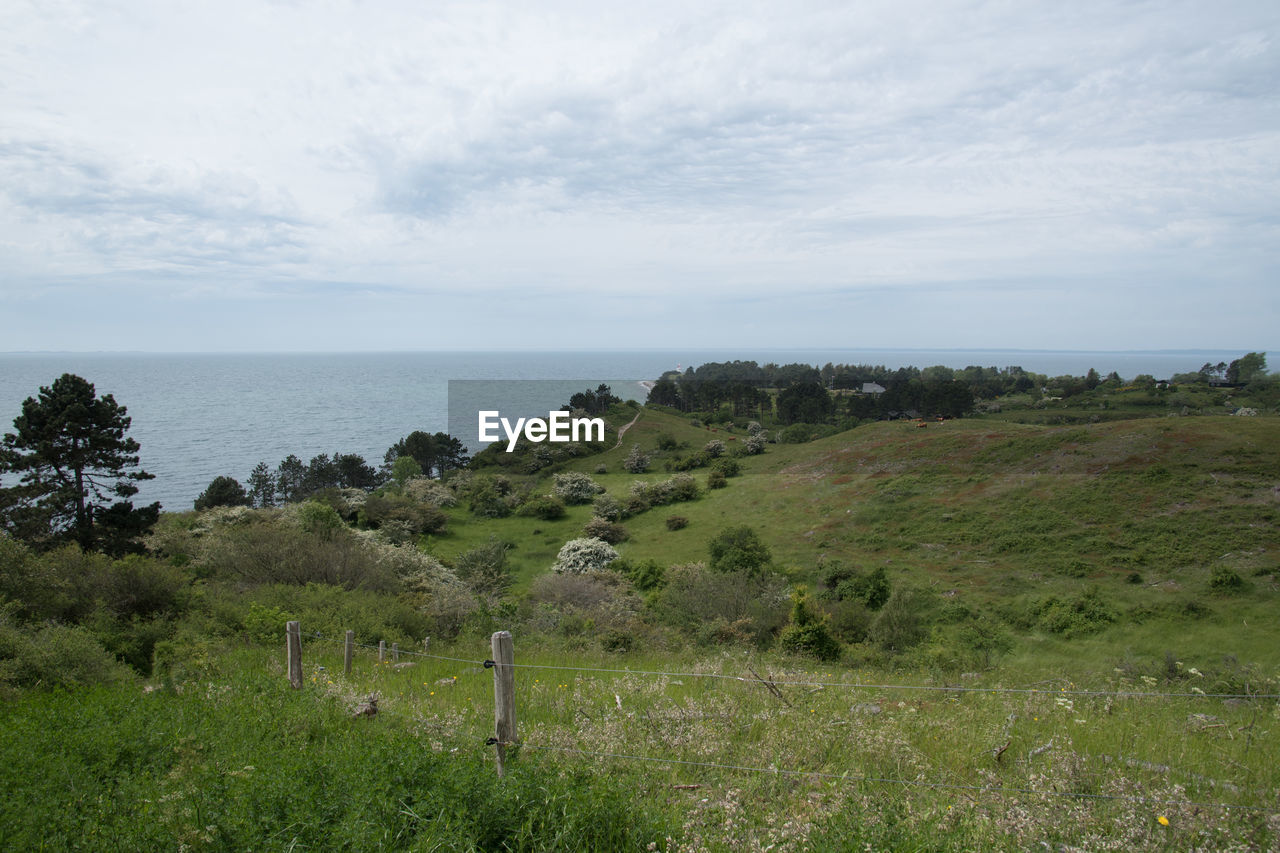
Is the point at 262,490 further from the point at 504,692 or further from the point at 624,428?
the point at 504,692

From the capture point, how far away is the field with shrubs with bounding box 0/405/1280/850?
13.5 ft

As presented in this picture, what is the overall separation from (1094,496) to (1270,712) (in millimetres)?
33270

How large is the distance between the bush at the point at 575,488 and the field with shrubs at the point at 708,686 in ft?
53.3

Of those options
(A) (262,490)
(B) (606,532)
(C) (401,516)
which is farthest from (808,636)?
(A) (262,490)

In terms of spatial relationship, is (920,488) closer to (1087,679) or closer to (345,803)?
(1087,679)

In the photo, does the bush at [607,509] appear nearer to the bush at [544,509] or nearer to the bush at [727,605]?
the bush at [544,509]

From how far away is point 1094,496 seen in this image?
120 ft

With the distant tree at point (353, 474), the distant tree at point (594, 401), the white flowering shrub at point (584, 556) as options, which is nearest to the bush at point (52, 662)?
the white flowering shrub at point (584, 556)

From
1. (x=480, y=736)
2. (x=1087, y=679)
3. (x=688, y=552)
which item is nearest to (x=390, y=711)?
(x=480, y=736)

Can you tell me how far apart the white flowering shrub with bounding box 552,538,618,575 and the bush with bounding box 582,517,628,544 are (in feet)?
15.8

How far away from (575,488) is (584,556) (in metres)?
17.7

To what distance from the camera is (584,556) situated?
128 feet

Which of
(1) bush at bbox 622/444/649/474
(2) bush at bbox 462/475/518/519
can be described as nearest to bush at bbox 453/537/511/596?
(2) bush at bbox 462/475/518/519

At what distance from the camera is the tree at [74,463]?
83.5 ft
